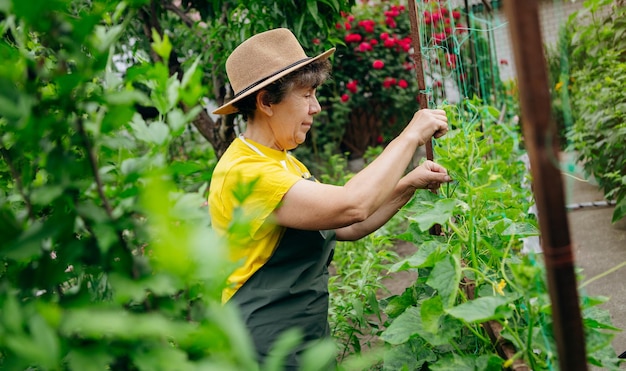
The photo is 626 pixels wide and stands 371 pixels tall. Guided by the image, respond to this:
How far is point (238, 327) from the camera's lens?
57 cm

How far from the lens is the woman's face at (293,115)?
6.36ft

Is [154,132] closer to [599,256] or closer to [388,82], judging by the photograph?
[599,256]

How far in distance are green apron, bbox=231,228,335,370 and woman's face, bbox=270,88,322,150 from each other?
0.34 meters

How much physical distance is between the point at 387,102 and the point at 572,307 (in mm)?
6476

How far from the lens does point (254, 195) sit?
167 cm

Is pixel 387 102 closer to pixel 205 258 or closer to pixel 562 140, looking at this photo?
pixel 562 140

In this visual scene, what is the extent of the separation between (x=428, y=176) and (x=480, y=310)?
2.59ft

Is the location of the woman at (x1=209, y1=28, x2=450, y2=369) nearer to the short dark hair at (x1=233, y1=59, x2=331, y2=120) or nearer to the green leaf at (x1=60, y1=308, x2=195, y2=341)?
the short dark hair at (x1=233, y1=59, x2=331, y2=120)

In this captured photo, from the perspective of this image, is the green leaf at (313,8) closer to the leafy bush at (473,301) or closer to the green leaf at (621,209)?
the leafy bush at (473,301)

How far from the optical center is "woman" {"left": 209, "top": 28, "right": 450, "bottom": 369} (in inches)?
64.0

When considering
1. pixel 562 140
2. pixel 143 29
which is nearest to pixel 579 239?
pixel 562 140

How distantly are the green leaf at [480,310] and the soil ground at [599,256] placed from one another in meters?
1.60

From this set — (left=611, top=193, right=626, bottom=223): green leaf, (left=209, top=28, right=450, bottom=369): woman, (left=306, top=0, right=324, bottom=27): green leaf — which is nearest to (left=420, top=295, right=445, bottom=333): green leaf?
(left=209, top=28, right=450, bottom=369): woman

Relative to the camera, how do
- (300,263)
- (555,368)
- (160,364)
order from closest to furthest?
(160,364)
(555,368)
(300,263)
